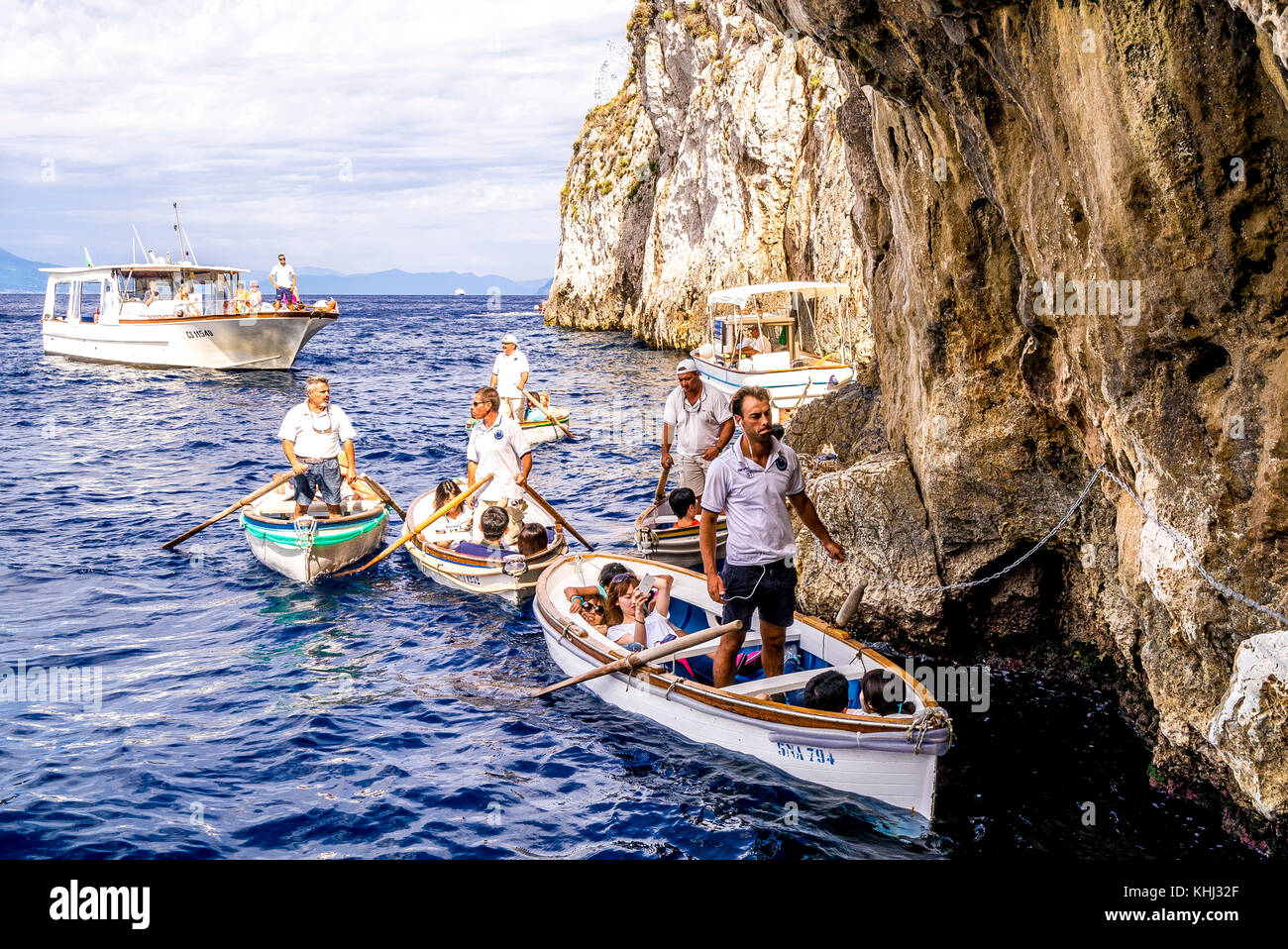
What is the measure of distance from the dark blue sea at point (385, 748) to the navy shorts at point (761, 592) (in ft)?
4.52

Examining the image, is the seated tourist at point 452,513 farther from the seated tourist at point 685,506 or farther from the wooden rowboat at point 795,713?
the wooden rowboat at point 795,713

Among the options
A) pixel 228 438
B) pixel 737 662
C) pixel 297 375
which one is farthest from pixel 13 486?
pixel 297 375

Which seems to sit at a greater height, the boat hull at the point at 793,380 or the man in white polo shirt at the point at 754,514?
the boat hull at the point at 793,380

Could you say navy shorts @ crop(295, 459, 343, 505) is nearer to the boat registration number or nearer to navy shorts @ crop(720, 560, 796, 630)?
navy shorts @ crop(720, 560, 796, 630)

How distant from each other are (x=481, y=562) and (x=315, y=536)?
2.41 metres

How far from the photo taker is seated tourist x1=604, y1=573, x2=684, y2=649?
10.0m

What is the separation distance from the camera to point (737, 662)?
9.27 metres

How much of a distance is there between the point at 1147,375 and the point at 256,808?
25.2ft

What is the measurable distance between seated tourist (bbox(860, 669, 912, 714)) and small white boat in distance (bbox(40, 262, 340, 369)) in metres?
33.1

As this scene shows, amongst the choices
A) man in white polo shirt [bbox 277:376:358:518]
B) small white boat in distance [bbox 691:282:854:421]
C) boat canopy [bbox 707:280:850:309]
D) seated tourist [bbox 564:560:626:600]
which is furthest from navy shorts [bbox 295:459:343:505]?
boat canopy [bbox 707:280:850:309]

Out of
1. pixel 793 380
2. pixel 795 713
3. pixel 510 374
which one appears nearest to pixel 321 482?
pixel 510 374

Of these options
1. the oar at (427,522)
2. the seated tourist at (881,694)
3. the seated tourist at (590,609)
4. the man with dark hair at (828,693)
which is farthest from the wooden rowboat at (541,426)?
the seated tourist at (881,694)

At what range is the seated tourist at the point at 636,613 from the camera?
32.9 ft

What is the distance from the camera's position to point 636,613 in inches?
400
